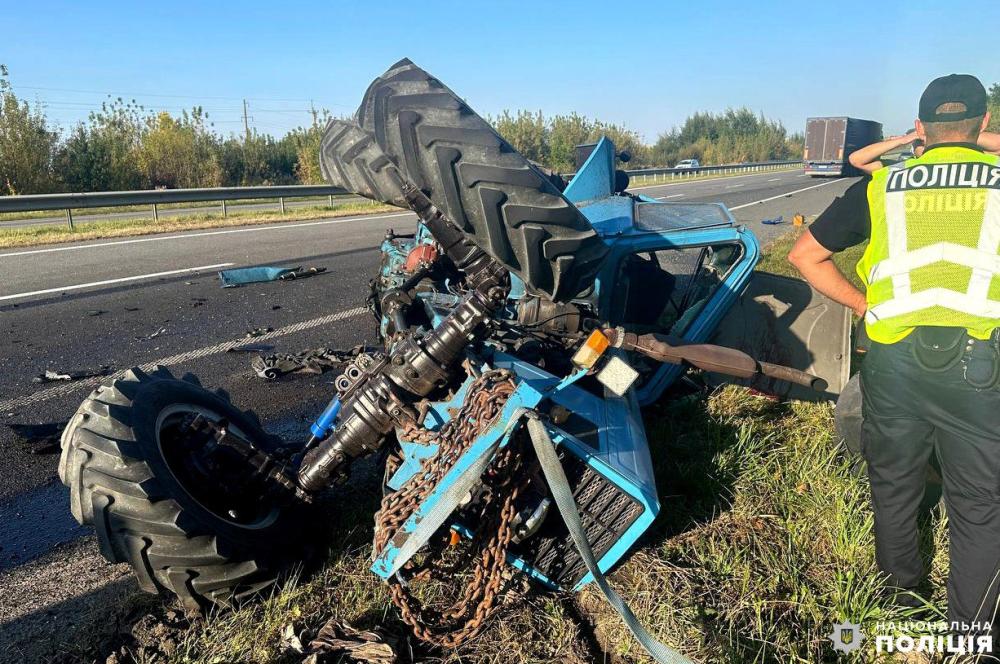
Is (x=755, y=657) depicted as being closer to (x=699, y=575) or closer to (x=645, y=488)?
(x=699, y=575)

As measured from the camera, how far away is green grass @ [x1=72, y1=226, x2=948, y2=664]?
2.28 metres

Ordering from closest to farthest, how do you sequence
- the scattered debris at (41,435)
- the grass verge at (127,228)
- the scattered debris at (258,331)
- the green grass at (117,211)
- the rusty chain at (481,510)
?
1. the rusty chain at (481,510)
2. the scattered debris at (41,435)
3. the scattered debris at (258,331)
4. the grass verge at (127,228)
5. the green grass at (117,211)

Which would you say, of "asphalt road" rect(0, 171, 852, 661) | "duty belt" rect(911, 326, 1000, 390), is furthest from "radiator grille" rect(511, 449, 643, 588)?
"asphalt road" rect(0, 171, 852, 661)

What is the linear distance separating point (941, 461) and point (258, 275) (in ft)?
23.5

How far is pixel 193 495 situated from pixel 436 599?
1003mm

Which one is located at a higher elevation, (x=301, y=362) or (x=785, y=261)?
(x=301, y=362)

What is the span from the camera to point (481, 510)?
7.52 feet

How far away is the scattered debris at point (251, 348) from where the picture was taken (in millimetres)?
5328

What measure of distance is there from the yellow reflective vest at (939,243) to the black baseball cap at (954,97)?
110mm

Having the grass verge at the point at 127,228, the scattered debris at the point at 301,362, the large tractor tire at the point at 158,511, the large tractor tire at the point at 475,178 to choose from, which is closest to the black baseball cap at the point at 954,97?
the large tractor tire at the point at 475,178

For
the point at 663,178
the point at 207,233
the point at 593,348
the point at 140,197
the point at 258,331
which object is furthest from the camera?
the point at 663,178

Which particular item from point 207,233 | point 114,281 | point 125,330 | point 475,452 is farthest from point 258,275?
point 475,452

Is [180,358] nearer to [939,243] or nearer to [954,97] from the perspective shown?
[939,243]

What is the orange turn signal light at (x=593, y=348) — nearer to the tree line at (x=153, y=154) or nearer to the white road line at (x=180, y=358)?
the white road line at (x=180, y=358)
